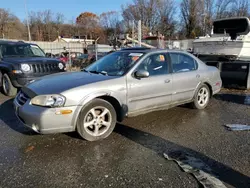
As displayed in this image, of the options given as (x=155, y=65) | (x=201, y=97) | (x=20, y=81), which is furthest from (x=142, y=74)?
(x=20, y=81)

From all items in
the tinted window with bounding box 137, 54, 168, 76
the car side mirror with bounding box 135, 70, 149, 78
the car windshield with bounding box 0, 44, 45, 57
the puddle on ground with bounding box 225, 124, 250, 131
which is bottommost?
the puddle on ground with bounding box 225, 124, 250, 131

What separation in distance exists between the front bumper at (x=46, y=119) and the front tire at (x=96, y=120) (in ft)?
0.60

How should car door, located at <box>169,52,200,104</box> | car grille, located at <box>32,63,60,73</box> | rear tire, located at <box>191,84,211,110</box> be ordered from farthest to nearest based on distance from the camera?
1. car grille, located at <box>32,63,60,73</box>
2. rear tire, located at <box>191,84,211,110</box>
3. car door, located at <box>169,52,200,104</box>

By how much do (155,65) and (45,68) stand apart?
418cm

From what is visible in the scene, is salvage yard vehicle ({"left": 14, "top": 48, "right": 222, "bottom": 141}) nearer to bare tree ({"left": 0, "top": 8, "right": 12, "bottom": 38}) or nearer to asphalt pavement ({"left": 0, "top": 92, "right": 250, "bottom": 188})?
asphalt pavement ({"left": 0, "top": 92, "right": 250, "bottom": 188})

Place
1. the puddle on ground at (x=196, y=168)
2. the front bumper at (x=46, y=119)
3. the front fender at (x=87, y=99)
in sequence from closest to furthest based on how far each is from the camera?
the puddle on ground at (x=196, y=168) → the front bumper at (x=46, y=119) → the front fender at (x=87, y=99)

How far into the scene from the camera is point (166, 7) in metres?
58.3

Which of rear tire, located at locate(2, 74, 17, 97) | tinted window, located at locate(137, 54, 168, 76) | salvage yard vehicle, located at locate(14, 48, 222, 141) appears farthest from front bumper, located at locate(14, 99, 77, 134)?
rear tire, located at locate(2, 74, 17, 97)

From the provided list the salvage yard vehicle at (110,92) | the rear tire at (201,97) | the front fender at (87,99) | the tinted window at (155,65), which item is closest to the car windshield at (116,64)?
the salvage yard vehicle at (110,92)

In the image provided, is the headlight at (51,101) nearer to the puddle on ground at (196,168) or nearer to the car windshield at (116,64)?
the car windshield at (116,64)

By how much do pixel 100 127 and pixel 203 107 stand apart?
3.08m

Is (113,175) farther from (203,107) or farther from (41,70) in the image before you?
(41,70)

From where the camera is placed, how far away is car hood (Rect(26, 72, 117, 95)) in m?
3.77

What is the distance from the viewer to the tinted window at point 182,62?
5238 mm
